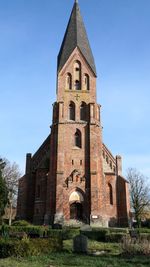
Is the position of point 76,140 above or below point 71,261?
above

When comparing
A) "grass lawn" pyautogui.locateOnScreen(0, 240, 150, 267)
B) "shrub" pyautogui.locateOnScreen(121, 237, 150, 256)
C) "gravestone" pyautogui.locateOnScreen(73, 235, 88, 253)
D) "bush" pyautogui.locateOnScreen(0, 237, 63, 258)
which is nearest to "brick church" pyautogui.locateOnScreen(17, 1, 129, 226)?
"gravestone" pyautogui.locateOnScreen(73, 235, 88, 253)

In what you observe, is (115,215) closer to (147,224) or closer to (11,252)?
(147,224)

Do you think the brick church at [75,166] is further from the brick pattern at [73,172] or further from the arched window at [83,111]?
the arched window at [83,111]

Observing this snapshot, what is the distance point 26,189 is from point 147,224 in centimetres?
1762

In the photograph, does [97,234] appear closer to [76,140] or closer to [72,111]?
[76,140]

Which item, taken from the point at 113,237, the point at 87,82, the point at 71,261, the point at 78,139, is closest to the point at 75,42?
the point at 87,82

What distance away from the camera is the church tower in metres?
35.7

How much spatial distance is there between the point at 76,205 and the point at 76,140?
8076 mm

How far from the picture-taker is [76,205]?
36.2 m

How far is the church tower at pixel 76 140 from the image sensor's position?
35.7m

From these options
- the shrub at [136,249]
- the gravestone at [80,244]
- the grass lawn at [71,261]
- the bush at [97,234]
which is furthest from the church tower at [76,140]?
the grass lawn at [71,261]

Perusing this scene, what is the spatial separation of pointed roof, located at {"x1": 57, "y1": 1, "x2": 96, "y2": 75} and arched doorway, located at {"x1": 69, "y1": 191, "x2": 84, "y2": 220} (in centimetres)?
1734

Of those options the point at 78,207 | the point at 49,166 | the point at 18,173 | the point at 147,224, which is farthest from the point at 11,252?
the point at 18,173

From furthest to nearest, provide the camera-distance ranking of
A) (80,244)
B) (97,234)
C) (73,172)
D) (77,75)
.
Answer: (77,75) → (73,172) → (97,234) → (80,244)
